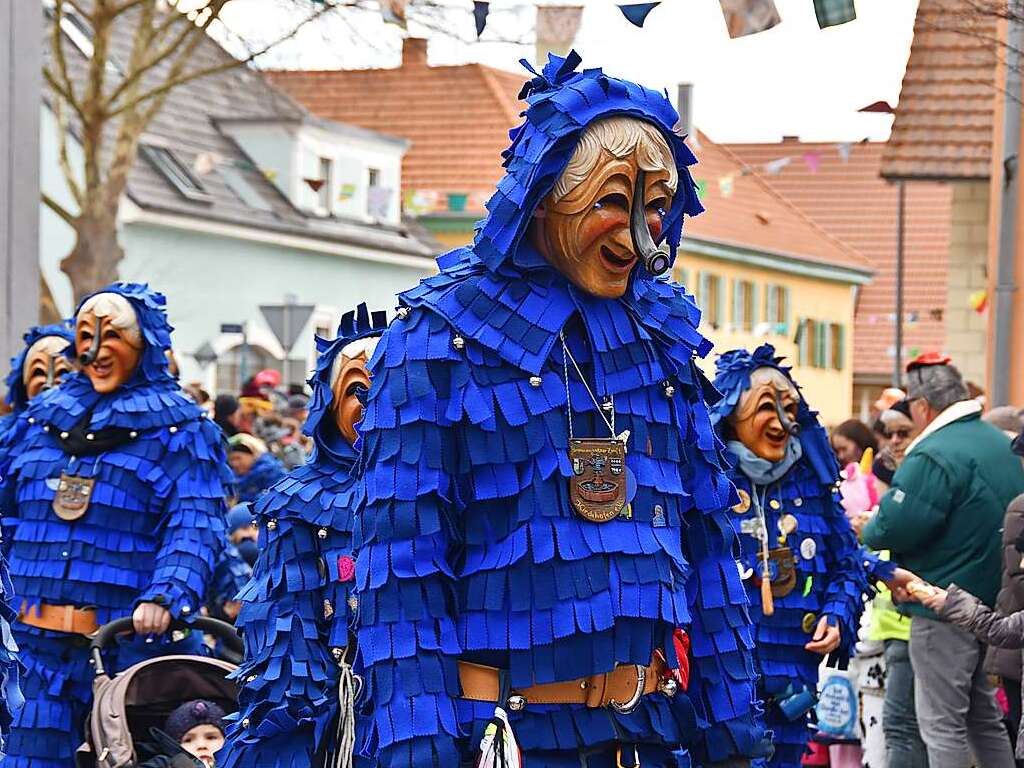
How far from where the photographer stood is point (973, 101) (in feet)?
90.1

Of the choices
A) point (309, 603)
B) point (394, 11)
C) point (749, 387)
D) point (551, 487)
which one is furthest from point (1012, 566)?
point (394, 11)

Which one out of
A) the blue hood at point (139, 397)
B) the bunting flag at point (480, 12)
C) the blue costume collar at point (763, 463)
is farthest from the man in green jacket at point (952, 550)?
the blue hood at point (139, 397)

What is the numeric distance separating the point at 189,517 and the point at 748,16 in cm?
348

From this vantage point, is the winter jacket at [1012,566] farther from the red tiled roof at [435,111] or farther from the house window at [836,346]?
the house window at [836,346]

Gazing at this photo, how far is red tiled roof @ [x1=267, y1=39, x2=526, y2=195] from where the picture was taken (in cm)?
5088

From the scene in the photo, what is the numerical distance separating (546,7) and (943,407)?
7801 mm

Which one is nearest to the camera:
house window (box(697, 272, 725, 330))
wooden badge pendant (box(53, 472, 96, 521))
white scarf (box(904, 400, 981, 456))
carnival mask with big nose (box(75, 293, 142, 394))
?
wooden badge pendant (box(53, 472, 96, 521))

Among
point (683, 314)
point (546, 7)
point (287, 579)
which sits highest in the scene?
point (546, 7)

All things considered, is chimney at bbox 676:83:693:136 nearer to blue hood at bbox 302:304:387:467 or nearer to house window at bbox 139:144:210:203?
house window at bbox 139:144:210:203

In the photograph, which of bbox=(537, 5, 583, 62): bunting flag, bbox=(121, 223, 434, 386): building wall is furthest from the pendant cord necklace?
bbox=(121, 223, 434, 386): building wall

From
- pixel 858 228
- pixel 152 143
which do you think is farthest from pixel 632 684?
pixel 858 228

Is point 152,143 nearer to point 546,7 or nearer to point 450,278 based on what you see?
point 546,7

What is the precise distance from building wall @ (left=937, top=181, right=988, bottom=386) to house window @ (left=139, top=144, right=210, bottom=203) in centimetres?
1319

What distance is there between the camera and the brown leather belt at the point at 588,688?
5055 millimetres
